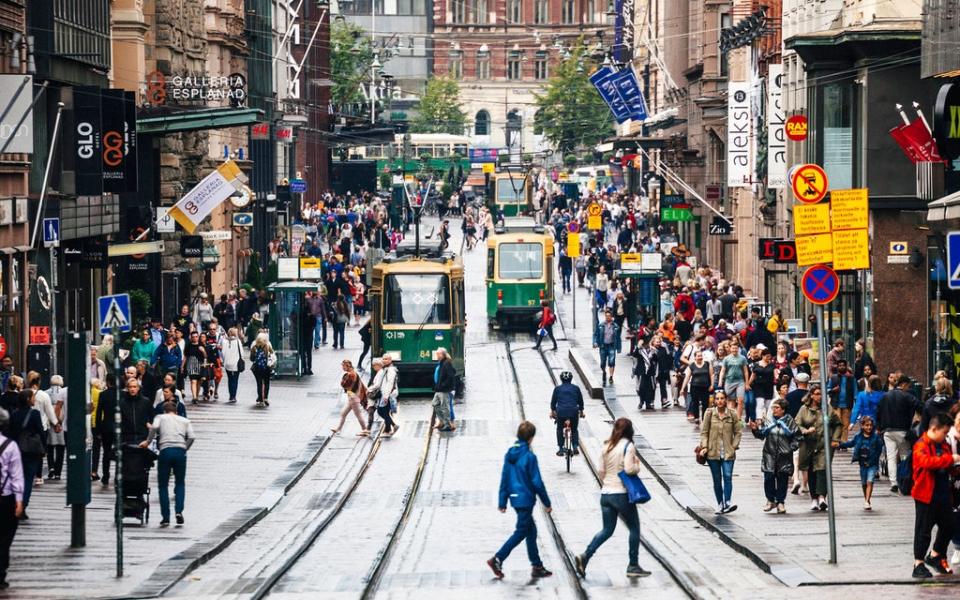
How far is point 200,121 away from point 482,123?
119m

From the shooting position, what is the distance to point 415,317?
41.4 metres

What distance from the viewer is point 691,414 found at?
36531mm

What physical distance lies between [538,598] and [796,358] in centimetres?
1491

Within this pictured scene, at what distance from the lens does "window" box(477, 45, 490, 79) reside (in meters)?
164

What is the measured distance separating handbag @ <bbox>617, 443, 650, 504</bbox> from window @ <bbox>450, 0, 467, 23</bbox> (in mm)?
145868

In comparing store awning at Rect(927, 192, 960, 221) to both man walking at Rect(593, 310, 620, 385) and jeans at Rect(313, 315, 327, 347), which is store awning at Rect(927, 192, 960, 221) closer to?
man walking at Rect(593, 310, 620, 385)

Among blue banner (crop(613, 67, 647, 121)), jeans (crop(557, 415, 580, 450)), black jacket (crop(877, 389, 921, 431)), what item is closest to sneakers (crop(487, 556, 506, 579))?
black jacket (crop(877, 389, 921, 431))

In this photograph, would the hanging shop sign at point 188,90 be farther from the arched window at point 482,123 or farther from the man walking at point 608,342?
the arched window at point 482,123

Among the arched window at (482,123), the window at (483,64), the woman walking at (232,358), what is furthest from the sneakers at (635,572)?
the arched window at (482,123)

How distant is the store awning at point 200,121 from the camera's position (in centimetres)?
4650

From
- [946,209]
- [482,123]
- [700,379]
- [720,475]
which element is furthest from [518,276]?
[482,123]

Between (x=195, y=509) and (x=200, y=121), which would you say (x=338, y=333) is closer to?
(x=200, y=121)

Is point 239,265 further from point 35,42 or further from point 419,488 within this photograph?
point 419,488

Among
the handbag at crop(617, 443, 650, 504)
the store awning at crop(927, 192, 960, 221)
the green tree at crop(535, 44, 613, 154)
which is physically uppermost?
the green tree at crop(535, 44, 613, 154)
